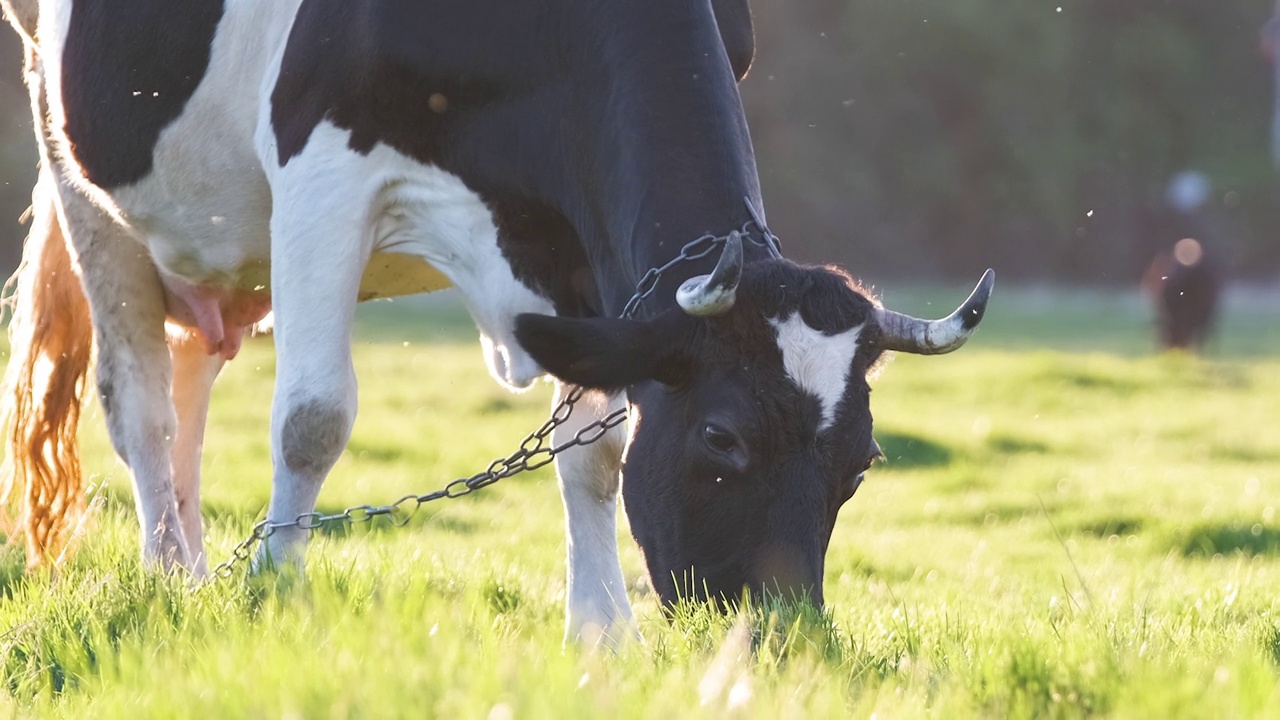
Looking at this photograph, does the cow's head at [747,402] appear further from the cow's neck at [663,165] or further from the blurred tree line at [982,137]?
the blurred tree line at [982,137]

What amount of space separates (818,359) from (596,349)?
18.0 inches

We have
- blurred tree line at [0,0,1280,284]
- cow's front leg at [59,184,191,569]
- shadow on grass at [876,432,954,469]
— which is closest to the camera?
cow's front leg at [59,184,191,569]

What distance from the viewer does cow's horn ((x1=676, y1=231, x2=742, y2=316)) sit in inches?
126

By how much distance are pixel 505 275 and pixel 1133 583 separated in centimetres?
232

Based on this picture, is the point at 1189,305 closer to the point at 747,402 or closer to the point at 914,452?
the point at 914,452

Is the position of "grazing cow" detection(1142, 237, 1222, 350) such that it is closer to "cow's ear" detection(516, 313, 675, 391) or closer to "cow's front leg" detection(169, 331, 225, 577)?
"cow's front leg" detection(169, 331, 225, 577)

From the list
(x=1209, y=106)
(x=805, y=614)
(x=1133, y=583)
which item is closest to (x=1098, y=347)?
(x=1133, y=583)

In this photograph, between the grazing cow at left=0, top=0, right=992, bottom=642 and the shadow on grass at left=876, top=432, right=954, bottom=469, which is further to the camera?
the shadow on grass at left=876, top=432, right=954, bottom=469

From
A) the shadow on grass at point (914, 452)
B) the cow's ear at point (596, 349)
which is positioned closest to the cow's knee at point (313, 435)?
the cow's ear at point (596, 349)

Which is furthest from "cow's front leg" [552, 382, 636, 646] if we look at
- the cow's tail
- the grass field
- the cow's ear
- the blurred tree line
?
the blurred tree line

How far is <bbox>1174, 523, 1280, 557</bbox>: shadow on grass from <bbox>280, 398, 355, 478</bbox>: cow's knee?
342 centimetres

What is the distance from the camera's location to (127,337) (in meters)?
5.24

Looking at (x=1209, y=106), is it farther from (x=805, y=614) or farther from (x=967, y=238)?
(x=805, y=614)

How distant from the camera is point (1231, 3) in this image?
4766cm
